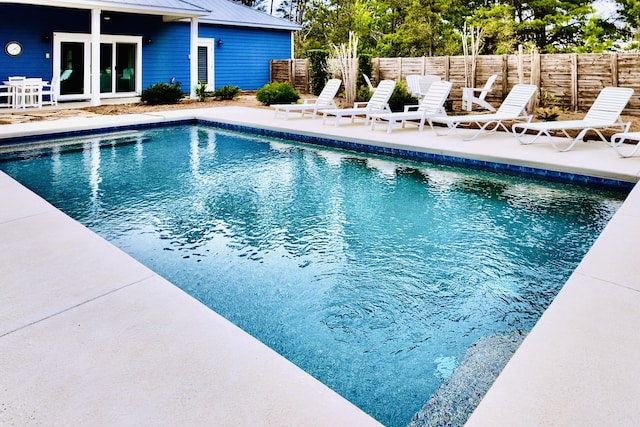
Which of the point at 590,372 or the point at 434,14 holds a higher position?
the point at 434,14

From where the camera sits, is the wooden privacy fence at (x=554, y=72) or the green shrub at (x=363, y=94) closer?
the wooden privacy fence at (x=554, y=72)

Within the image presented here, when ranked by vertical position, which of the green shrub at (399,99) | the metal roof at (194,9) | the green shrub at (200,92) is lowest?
the green shrub at (399,99)

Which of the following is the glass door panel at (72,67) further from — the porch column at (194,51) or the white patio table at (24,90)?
the porch column at (194,51)

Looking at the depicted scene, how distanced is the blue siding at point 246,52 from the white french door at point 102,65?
285 cm

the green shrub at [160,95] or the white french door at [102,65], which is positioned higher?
the white french door at [102,65]

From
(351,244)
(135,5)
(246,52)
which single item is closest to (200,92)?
(135,5)

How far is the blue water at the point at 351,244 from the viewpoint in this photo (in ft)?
9.23

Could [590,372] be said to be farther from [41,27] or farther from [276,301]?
[41,27]

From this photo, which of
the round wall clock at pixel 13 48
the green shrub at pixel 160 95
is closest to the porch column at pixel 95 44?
the green shrub at pixel 160 95

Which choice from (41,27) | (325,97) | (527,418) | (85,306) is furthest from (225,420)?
(41,27)

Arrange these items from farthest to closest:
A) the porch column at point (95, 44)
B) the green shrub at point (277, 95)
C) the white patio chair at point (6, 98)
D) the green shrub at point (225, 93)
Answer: the green shrub at point (225, 93) → the green shrub at point (277, 95) → the white patio chair at point (6, 98) → the porch column at point (95, 44)

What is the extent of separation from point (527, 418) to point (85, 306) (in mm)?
2069

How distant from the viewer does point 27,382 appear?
2.04 meters

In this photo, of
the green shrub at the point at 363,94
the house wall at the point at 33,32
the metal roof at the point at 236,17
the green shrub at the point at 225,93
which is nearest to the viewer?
the green shrub at the point at 363,94
